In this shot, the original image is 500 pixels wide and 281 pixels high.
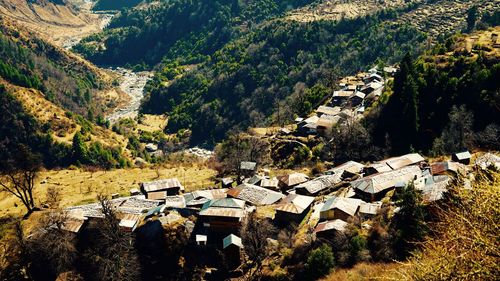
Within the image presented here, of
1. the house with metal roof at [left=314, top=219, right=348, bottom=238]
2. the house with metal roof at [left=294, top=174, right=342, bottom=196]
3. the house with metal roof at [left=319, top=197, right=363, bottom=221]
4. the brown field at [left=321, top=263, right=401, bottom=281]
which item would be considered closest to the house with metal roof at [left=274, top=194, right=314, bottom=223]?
the house with metal roof at [left=319, top=197, right=363, bottom=221]

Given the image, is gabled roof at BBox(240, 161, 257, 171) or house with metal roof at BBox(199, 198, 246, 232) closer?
house with metal roof at BBox(199, 198, 246, 232)

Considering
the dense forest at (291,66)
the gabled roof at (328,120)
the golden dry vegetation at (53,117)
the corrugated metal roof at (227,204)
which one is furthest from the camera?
the dense forest at (291,66)

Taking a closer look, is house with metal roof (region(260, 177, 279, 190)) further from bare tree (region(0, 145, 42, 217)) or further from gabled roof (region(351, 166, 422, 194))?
bare tree (region(0, 145, 42, 217))

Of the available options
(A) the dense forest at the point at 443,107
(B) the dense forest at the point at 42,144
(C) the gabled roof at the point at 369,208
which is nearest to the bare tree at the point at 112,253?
(C) the gabled roof at the point at 369,208

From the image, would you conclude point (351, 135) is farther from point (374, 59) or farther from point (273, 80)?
point (273, 80)

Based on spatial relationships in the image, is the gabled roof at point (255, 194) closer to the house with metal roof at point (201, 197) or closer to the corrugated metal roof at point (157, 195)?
the house with metal roof at point (201, 197)

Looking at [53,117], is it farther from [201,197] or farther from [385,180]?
[385,180]
